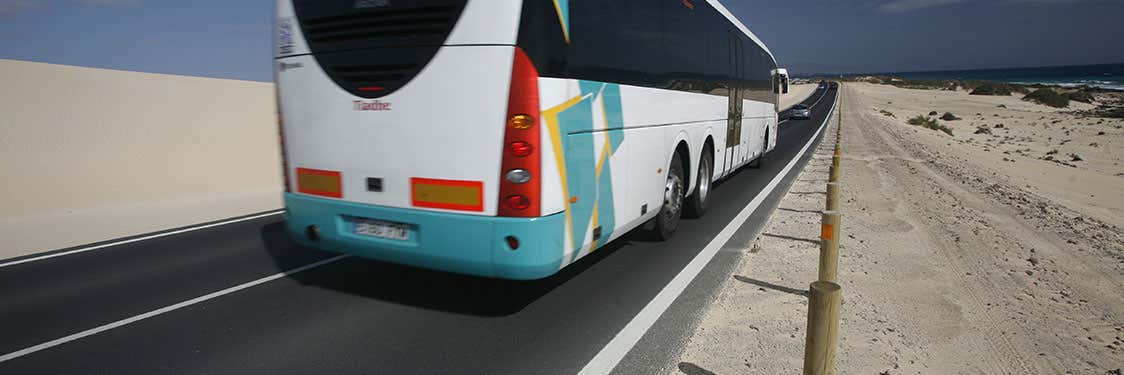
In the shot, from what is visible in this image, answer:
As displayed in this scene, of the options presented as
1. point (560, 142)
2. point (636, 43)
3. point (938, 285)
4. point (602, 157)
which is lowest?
point (938, 285)

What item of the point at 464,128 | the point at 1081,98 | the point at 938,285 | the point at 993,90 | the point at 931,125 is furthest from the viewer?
the point at 993,90

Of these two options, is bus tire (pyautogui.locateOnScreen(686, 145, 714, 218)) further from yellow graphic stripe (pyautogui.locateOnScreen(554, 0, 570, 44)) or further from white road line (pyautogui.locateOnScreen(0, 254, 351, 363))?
white road line (pyautogui.locateOnScreen(0, 254, 351, 363))

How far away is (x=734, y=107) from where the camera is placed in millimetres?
9781

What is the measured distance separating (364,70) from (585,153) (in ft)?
5.68

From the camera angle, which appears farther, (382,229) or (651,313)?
(651,313)

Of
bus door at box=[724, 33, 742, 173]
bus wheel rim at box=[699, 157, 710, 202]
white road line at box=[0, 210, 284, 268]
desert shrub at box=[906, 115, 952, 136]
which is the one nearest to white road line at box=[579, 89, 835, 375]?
bus wheel rim at box=[699, 157, 710, 202]

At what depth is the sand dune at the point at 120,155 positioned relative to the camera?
935 cm

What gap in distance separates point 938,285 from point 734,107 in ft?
17.0

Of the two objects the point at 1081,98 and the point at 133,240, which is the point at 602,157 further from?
the point at 1081,98

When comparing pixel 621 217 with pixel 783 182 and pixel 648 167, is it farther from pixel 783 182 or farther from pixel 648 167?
pixel 783 182

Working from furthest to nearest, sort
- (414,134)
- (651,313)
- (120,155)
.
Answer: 1. (120,155)
2. (651,313)
3. (414,134)

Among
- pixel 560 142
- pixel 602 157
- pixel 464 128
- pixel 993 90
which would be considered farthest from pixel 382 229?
pixel 993 90

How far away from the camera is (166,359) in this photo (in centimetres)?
381

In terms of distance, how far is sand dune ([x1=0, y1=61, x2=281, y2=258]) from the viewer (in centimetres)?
935
